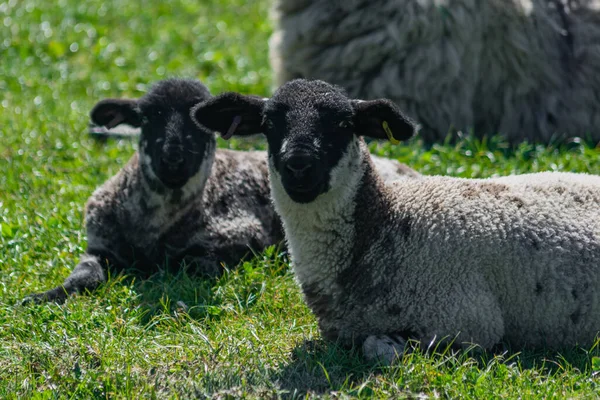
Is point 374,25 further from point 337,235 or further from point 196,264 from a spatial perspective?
point 337,235

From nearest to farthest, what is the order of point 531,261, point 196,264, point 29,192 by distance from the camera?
point 531,261
point 196,264
point 29,192

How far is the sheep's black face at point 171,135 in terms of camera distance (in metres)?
6.60

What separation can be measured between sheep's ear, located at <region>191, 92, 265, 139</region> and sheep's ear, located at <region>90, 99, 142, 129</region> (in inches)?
53.5

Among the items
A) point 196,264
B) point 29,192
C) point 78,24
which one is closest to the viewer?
point 196,264

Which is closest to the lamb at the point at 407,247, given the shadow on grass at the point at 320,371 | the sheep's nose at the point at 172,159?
the shadow on grass at the point at 320,371

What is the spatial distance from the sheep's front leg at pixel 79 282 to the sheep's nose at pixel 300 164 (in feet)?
6.18

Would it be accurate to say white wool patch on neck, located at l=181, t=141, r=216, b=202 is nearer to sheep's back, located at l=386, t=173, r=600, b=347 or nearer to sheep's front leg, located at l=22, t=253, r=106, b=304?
sheep's front leg, located at l=22, t=253, r=106, b=304

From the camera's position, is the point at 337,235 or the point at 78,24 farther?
the point at 78,24

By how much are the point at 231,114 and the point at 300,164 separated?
2.62 feet

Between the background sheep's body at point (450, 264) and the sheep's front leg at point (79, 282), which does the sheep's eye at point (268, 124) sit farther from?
the sheep's front leg at point (79, 282)

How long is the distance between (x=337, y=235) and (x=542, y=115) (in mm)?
4954

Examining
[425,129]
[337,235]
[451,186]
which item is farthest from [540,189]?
[425,129]

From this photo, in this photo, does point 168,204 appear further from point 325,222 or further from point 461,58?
point 461,58

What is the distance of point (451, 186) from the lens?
228 inches
